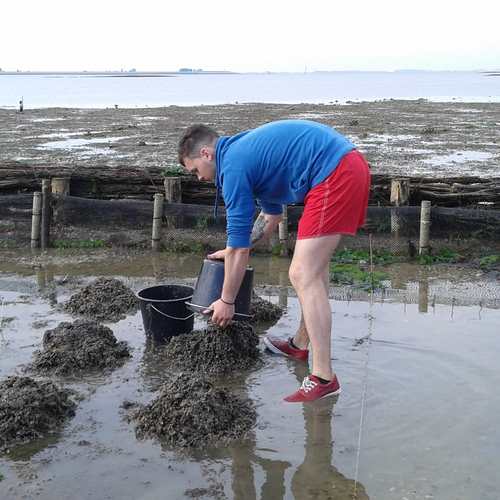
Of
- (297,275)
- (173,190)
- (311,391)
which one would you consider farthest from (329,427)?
(173,190)

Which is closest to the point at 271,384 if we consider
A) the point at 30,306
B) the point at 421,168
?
the point at 30,306

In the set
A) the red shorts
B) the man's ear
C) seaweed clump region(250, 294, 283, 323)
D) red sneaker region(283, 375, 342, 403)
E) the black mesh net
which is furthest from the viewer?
the black mesh net

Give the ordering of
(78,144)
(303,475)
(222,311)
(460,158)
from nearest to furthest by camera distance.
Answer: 1. (303,475)
2. (222,311)
3. (460,158)
4. (78,144)

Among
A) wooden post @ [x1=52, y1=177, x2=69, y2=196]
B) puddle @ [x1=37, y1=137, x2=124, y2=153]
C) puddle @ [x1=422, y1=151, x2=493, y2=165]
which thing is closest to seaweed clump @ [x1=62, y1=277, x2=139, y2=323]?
wooden post @ [x1=52, y1=177, x2=69, y2=196]

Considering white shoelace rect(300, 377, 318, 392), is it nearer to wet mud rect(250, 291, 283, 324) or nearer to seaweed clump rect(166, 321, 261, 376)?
seaweed clump rect(166, 321, 261, 376)

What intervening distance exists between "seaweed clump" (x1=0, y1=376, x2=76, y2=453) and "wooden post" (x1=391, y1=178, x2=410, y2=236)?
212 inches

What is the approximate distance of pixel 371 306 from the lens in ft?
21.4

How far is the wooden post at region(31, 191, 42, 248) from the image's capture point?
8.89m

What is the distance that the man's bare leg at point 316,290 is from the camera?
4.25 meters

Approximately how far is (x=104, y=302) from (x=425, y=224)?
4.24 metres

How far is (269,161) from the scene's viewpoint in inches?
162

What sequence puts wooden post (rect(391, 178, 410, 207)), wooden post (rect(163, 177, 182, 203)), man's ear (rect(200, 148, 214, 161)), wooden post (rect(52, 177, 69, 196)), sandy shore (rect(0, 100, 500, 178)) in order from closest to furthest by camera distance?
man's ear (rect(200, 148, 214, 161))
wooden post (rect(391, 178, 410, 207))
wooden post (rect(163, 177, 182, 203))
wooden post (rect(52, 177, 69, 196))
sandy shore (rect(0, 100, 500, 178))

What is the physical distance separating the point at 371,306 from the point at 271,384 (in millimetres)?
2136

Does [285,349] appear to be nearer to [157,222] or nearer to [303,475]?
[303,475]
